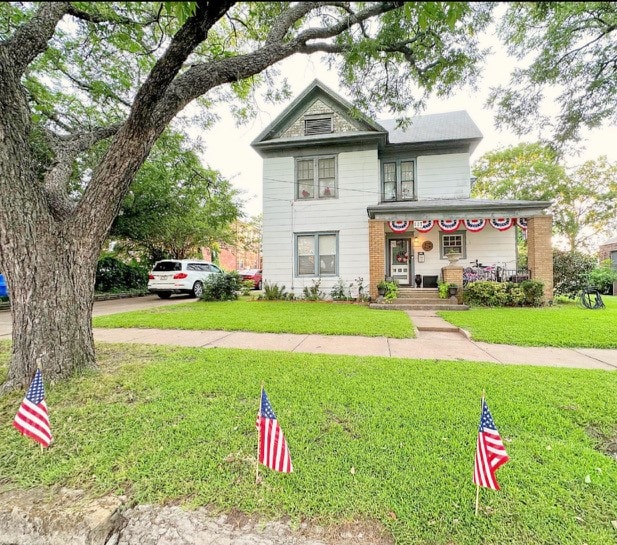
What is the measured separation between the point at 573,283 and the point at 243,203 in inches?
668

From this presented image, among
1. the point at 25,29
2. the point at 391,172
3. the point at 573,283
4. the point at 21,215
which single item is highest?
the point at 391,172

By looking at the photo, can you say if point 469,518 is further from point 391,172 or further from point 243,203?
point 243,203

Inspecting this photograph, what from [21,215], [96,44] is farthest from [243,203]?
[21,215]

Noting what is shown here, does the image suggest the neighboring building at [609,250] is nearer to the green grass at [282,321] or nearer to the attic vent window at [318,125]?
the attic vent window at [318,125]

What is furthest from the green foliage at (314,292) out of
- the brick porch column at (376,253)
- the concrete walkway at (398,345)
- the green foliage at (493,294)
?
the concrete walkway at (398,345)

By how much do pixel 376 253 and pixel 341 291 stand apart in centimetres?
198

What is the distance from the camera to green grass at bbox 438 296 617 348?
534 centimetres

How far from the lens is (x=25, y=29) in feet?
10.6

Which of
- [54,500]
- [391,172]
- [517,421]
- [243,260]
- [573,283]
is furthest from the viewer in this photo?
[243,260]

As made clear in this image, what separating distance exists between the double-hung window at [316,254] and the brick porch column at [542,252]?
258 inches

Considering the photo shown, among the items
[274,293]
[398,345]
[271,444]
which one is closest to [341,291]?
[274,293]

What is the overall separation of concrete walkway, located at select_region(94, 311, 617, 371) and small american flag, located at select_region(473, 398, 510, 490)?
2.89 metres

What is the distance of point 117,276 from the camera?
14945mm

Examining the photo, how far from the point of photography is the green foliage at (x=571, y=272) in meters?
10.4
